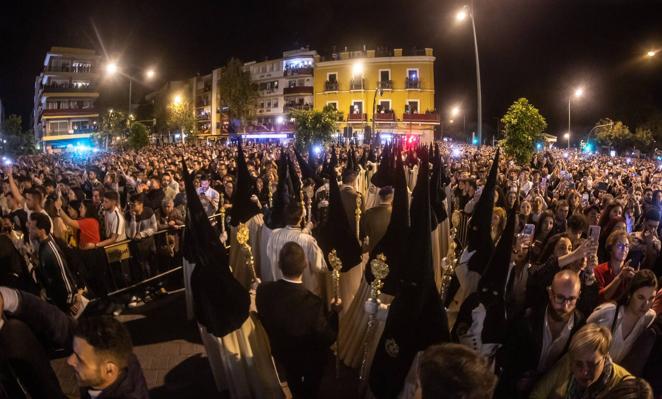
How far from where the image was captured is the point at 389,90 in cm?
5247

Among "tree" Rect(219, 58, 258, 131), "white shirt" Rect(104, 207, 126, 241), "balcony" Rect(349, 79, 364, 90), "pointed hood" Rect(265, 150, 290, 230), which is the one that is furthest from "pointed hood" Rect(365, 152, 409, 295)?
"tree" Rect(219, 58, 258, 131)

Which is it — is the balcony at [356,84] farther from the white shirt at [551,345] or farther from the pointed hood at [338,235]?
the white shirt at [551,345]

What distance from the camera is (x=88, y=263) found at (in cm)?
689

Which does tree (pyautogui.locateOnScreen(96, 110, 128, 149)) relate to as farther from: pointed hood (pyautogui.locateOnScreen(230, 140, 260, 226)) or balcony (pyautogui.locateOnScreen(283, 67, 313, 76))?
pointed hood (pyautogui.locateOnScreen(230, 140, 260, 226))

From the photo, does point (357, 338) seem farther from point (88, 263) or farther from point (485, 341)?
point (88, 263)

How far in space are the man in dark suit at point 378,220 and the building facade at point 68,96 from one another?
70935 mm

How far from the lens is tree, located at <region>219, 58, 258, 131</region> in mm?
60219

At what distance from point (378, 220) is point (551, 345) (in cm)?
325

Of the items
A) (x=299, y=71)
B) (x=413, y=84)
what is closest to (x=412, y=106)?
(x=413, y=84)

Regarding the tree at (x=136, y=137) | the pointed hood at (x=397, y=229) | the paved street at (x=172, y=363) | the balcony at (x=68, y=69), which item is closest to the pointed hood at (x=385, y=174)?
the paved street at (x=172, y=363)

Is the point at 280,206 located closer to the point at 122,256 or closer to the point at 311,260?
the point at 311,260

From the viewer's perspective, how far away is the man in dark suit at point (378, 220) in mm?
6555

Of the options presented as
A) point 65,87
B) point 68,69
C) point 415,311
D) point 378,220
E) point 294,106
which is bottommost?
point 415,311

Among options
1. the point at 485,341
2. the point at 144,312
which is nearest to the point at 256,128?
the point at 144,312
